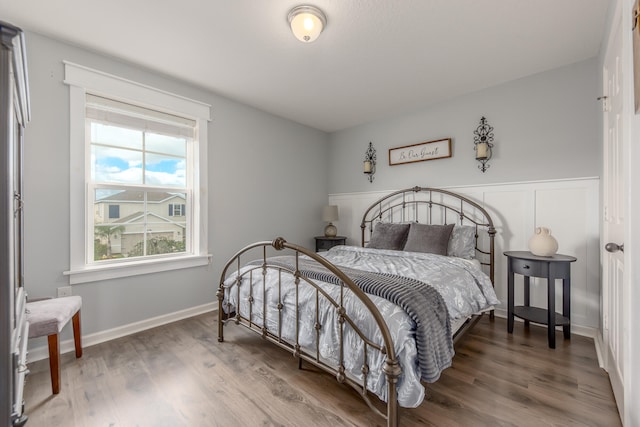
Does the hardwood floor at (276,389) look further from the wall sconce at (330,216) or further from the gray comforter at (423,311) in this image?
the wall sconce at (330,216)

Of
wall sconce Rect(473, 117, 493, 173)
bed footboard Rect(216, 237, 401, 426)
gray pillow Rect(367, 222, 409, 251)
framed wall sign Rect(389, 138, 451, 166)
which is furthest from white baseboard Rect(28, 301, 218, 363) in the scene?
wall sconce Rect(473, 117, 493, 173)

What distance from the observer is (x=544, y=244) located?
2395 millimetres

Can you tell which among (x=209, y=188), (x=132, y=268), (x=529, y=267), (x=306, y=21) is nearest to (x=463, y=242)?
(x=529, y=267)

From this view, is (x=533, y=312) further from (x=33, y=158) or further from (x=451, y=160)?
(x=33, y=158)

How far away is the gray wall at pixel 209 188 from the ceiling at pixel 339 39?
0.27 m

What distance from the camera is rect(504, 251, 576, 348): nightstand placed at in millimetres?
2273

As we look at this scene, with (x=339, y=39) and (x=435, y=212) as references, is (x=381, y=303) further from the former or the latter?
(x=435, y=212)

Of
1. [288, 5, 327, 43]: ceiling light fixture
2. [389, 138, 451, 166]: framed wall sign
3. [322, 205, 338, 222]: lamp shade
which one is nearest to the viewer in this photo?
[288, 5, 327, 43]: ceiling light fixture

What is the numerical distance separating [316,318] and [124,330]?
1981 millimetres

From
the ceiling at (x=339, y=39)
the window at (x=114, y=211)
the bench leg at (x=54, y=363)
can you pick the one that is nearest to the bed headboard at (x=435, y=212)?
the ceiling at (x=339, y=39)

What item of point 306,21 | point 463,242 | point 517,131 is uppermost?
point 306,21

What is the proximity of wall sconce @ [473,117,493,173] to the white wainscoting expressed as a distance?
0.28 metres

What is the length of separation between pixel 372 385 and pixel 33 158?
279 centimetres

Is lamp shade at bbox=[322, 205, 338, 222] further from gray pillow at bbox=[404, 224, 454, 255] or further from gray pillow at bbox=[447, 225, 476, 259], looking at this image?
gray pillow at bbox=[447, 225, 476, 259]
